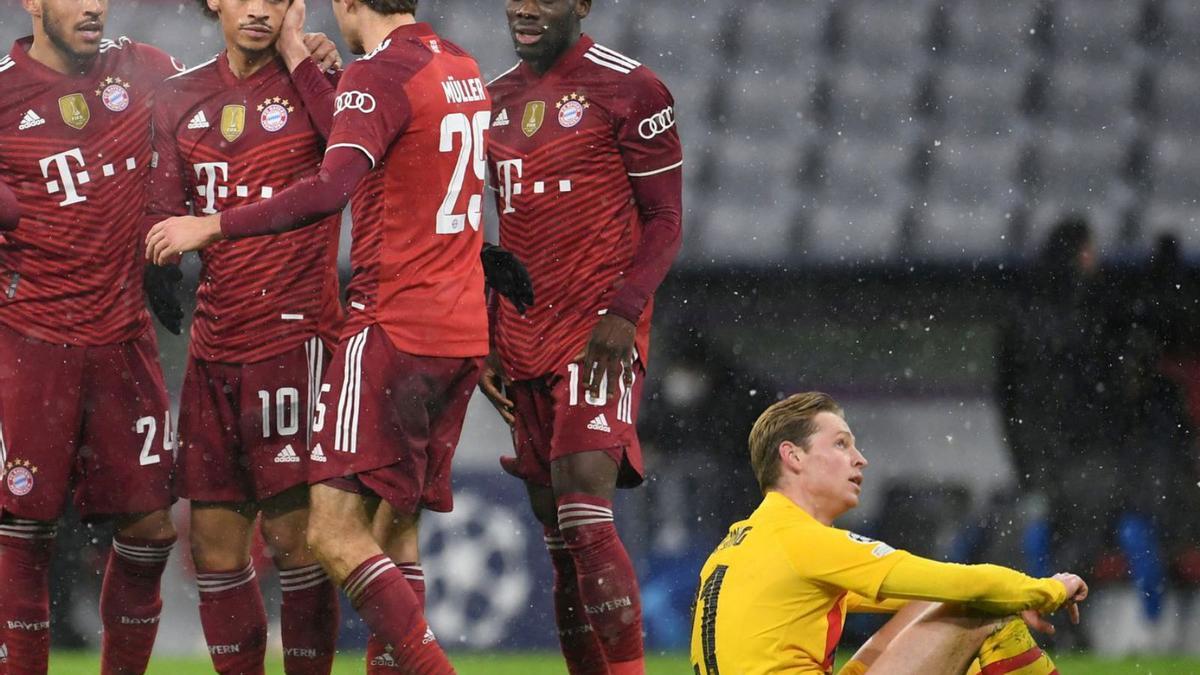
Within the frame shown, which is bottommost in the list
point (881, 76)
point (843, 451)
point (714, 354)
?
point (714, 354)

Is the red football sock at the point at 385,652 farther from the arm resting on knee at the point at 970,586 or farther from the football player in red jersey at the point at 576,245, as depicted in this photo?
the arm resting on knee at the point at 970,586

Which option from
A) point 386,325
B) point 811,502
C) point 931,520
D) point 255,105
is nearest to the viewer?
point 811,502

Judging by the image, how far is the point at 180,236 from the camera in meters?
4.26

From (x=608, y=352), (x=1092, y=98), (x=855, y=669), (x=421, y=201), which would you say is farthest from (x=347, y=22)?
(x=1092, y=98)

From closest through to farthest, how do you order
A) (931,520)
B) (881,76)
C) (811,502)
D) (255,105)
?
(811,502) → (255,105) → (931,520) → (881,76)

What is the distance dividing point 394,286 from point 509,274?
0.54m

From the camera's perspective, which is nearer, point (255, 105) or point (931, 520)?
point (255, 105)

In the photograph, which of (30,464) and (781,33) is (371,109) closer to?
(30,464)

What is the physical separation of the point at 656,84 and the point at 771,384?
10.7 ft

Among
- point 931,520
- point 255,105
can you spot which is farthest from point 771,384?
point 255,105

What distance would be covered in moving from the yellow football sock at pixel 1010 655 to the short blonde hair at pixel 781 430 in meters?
0.60

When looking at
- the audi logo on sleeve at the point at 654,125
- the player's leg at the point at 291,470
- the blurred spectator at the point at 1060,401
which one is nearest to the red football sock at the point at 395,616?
the player's leg at the point at 291,470

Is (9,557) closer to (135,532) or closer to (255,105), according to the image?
(135,532)

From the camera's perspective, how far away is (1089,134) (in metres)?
9.97
